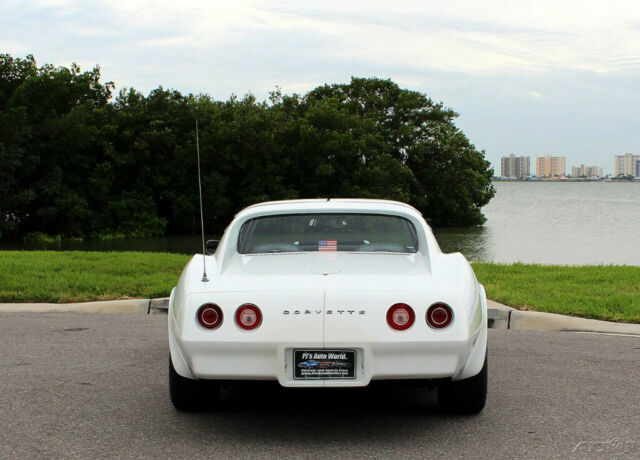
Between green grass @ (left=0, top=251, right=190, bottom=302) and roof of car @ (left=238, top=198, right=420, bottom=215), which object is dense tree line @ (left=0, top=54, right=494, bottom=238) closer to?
green grass @ (left=0, top=251, right=190, bottom=302)

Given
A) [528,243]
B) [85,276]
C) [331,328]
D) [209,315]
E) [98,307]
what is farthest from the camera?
[528,243]

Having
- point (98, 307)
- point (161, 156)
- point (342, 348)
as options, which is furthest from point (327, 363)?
point (161, 156)

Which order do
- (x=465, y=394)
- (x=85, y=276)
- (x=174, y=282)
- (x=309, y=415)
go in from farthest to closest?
(x=85, y=276)
(x=174, y=282)
(x=309, y=415)
(x=465, y=394)

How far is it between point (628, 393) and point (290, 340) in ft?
8.51

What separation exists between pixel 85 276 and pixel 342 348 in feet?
25.5

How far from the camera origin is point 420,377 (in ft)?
13.5

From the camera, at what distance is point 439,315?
414 centimetres

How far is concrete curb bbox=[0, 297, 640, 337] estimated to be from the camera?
26.8 feet

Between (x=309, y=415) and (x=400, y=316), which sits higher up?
(x=400, y=316)

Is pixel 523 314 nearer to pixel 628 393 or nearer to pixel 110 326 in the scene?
pixel 628 393

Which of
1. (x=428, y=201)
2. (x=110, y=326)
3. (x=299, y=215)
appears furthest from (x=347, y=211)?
(x=428, y=201)

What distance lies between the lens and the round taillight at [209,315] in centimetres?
417

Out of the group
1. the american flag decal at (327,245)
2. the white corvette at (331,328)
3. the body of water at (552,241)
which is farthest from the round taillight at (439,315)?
the body of water at (552,241)
